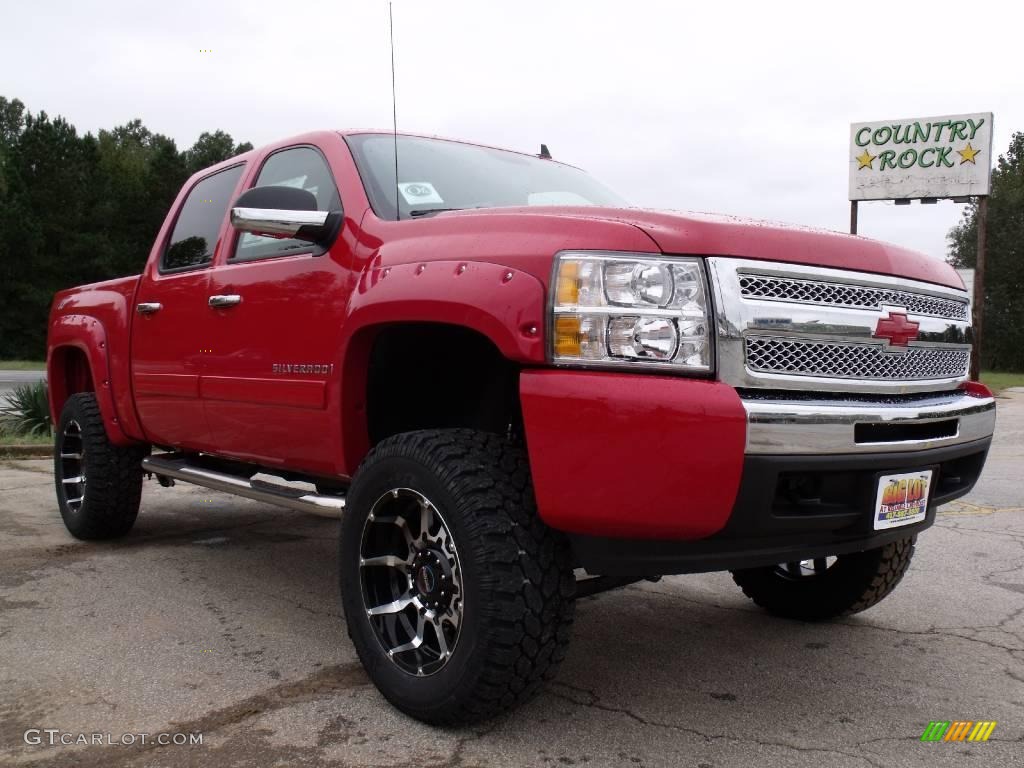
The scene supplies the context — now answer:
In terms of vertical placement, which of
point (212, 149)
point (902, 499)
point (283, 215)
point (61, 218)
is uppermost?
point (212, 149)

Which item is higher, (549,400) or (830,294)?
(830,294)

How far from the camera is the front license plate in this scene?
2652 millimetres

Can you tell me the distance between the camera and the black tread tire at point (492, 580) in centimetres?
257

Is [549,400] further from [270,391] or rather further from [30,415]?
[30,415]

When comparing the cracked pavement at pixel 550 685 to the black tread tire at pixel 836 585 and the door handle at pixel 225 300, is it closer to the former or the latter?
the black tread tire at pixel 836 585

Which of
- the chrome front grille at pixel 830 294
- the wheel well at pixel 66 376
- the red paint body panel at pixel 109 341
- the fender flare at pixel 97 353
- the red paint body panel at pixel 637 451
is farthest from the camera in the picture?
the wheel well at pixel 66 376

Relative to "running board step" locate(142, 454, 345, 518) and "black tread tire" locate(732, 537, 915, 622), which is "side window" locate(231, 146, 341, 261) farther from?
"black tread tire" locate(732, 537, 915, 622)

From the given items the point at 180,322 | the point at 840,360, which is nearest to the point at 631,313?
the point at 840,360

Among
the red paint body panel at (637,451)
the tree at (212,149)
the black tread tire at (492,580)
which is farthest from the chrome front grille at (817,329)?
the tree at (212,149)

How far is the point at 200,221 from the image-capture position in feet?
15.4

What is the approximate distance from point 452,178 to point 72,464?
126 inches

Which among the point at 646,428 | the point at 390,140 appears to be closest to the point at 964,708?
the point at 646,428

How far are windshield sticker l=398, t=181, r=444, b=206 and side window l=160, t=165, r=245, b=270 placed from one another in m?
1.23

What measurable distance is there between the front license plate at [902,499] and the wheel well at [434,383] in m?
1.15
